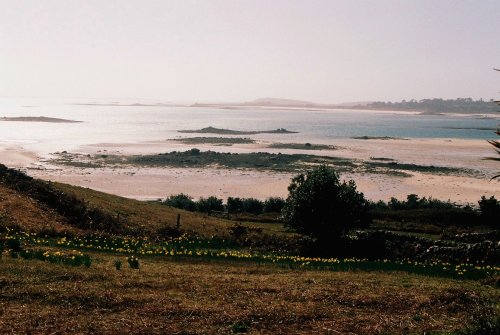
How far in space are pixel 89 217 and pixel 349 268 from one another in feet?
51.6

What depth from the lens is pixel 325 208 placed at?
30.3m

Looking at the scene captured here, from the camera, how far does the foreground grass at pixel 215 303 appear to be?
11.2m

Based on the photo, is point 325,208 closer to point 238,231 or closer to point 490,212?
point 238,231

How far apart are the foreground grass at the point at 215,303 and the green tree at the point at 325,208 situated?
12774mm

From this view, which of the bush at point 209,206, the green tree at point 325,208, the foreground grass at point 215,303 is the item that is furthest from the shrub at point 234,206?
the foreground grass at point 215,303

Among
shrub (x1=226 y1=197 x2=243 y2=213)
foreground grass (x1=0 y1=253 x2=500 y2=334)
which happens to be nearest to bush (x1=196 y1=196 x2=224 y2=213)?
shrub (x1=226 y1=197 x2=243 y2=213)

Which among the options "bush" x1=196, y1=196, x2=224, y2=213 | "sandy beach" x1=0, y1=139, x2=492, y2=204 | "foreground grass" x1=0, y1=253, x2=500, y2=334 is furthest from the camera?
"sandy beach" x1=0, y1=139, x2=492, y2=204

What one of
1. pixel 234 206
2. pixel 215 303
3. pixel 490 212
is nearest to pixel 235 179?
pixel 234 206

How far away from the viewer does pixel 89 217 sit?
1162 inches

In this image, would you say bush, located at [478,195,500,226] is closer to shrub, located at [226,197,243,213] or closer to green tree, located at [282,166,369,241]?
green tree, located at [282,166,369,241]

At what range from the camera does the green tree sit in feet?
99.7

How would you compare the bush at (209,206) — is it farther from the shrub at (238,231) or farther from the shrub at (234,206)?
the shrub at (238,231)

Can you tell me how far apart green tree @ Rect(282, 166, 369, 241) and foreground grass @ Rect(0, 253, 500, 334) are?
12.8 meters

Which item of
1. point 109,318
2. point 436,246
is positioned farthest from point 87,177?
point 109,318
